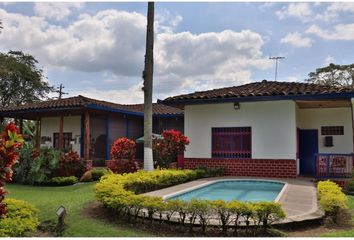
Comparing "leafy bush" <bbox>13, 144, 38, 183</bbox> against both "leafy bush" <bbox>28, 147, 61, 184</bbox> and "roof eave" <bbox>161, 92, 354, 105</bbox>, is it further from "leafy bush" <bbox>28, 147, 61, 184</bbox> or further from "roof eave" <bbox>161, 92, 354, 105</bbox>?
"roof eave" <bbox>161, 92, 354, 105</bbox>

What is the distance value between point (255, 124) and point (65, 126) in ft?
40.0

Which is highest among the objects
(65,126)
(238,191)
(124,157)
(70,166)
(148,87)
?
(148,87)

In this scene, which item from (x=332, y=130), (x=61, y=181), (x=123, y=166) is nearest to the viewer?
(x=123, y=166)

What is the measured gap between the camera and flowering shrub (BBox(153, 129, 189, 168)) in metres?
15.1

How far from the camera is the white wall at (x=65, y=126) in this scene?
21359 millimetres

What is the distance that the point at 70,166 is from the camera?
15.6m

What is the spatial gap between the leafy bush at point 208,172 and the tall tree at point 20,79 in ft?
81.9

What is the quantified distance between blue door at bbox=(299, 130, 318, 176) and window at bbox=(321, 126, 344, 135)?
0.37 metres

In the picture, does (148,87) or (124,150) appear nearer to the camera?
(148,87)

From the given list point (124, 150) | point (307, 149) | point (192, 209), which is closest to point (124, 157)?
point (124, 150)

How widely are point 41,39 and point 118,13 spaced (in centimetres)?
589

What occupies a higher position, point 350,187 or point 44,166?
point 44,166

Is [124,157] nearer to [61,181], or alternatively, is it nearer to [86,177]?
[86,177]

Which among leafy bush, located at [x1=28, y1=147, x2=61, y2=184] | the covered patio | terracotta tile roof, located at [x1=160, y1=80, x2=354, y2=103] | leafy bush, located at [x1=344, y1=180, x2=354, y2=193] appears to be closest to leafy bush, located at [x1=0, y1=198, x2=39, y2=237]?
leafy bush, located at [x1=28, y1=147, x2=61, y2=184]
